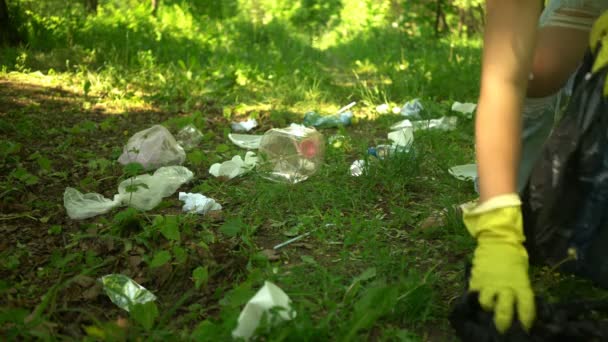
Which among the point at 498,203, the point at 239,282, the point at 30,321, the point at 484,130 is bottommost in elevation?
the point at 239,282

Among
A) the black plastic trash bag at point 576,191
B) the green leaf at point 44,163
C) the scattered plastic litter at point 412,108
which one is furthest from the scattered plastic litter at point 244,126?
the black plastic trash bag at point 576,191

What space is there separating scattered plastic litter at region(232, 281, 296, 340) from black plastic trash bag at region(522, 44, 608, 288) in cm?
72

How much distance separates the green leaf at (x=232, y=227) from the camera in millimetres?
1841

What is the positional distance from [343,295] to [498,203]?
1.52 ft

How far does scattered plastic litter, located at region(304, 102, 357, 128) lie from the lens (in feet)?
10.7

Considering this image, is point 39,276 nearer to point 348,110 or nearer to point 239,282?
point 239,282

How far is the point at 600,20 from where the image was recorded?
1.52 metres

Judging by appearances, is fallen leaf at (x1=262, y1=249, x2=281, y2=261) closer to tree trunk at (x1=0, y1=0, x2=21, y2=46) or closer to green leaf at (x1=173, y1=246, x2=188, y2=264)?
green leaf at (x1=173, y1=246, x2=188, y2=264)

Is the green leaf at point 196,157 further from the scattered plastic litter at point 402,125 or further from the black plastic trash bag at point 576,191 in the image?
the black plastic trash bag at point 576,191

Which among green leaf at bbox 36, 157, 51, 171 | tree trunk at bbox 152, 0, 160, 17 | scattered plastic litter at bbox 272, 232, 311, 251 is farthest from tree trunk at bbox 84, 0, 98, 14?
scattered plastic litter at bbox 272, 232, 311, 251

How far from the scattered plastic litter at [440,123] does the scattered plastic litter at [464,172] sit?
25.9 inches

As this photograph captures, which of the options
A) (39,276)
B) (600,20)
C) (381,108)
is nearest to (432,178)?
(600,20)

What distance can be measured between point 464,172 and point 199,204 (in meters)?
1.06

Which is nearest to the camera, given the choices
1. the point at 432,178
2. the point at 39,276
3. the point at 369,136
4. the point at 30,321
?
the point at 30,321
